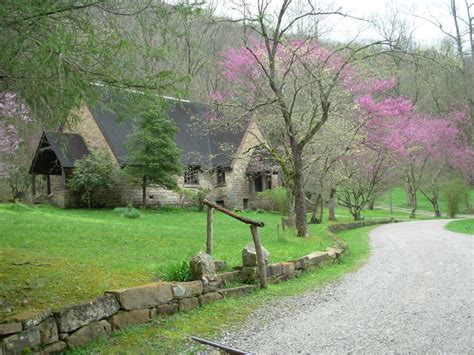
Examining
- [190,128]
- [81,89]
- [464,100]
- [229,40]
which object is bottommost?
[81,89]

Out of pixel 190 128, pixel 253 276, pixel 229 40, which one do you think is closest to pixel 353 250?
pixel 253 276

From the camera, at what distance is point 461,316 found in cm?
579

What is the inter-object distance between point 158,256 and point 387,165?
59.4ft

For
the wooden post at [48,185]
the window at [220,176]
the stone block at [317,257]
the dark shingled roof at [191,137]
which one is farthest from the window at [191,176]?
the stone block at [317,257]

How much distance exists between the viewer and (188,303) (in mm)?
6156

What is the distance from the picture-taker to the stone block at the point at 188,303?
605 centimetres

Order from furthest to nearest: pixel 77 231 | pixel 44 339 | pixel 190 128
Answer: pixel 190 128
pixel 77 231
pixel 44 339

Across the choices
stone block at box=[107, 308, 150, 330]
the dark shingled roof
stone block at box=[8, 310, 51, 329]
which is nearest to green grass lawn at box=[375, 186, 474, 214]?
the dark shingled roof

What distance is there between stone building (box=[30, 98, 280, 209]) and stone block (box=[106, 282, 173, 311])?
13.5m

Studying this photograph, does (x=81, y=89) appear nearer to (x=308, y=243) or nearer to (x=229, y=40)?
(x=308, y=243)

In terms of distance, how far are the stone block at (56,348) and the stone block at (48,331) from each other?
39 mm

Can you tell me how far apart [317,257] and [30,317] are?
6.65 meters

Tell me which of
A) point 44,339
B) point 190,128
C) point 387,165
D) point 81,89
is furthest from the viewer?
point 190,128

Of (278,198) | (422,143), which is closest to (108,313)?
(278,198)
